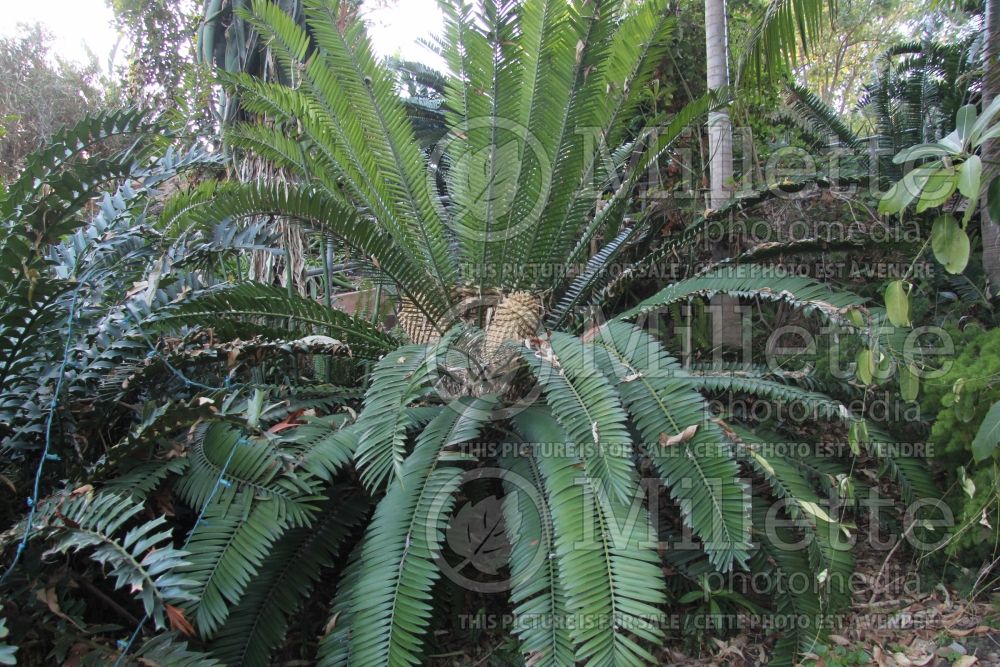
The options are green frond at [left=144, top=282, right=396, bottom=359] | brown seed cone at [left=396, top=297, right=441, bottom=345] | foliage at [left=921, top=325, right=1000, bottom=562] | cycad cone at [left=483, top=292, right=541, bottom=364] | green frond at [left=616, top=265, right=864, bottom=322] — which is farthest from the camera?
brown seed cone at [left=396, top=297, right=441, bottom=345]

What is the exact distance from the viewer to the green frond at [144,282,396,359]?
2018 millimetres

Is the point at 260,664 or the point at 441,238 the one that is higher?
the point at 441,238

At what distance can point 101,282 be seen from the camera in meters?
1.89

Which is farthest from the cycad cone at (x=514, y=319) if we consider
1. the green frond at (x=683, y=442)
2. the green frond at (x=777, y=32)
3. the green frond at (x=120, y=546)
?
the green frond at (x=777, y=32)

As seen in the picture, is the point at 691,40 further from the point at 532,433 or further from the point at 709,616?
the point at 709,616

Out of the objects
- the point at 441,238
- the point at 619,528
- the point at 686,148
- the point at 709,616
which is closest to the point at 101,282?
the point at 441,238

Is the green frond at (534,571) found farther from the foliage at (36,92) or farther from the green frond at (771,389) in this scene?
the foliage at (36,92)

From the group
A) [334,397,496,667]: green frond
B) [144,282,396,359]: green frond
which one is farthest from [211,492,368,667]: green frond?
[144,282,396,359]: green frond

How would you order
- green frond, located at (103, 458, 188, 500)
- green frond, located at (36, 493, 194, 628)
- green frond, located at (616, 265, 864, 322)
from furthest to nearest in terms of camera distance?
1. green frond, located at (616, 265, 864, 322)
2. green frond, located at (103, 458, 188, 500)
3. green frond, located at (36, 493, 194, 628)

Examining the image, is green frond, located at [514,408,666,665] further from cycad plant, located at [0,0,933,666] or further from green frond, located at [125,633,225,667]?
green frond, located at [125,633,225,667]

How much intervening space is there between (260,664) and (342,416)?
28.9 inches

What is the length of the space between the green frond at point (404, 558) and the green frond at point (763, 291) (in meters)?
0.87

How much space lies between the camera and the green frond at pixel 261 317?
2.02 meters

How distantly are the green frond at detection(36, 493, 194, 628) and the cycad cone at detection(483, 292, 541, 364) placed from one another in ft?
3.85
